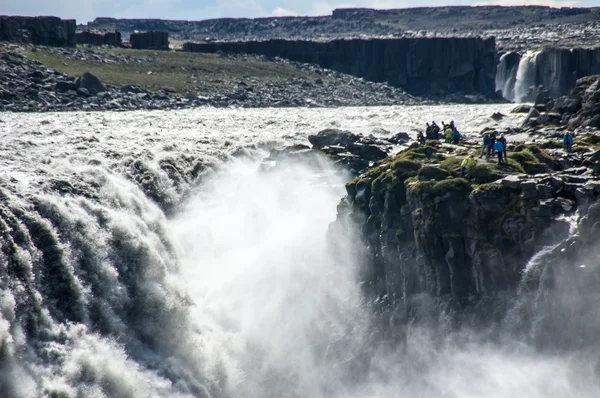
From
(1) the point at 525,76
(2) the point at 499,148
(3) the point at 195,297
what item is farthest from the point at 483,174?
(1) the point at 525,76

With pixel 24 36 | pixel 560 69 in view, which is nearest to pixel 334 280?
pixel 560 69

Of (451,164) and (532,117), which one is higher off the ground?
(532,117)

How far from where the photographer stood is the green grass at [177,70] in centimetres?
11969

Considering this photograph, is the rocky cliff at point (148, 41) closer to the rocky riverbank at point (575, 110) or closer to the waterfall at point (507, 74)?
the waterfall at point (507, 74)

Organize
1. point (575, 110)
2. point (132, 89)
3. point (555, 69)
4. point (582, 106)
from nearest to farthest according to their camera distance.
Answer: point (582, 106) < point (575, 110) < point (132, 89) < point (555, 69)

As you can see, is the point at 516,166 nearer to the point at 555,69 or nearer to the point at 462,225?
the point at 462,225

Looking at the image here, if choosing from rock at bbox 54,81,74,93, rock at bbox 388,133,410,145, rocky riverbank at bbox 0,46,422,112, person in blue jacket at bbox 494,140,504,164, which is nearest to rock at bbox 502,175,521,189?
person in blue jacket at bbox 494,140,504,164

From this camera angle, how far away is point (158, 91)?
115 meters

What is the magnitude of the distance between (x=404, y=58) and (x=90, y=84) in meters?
88.6

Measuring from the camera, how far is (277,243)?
4556 cm

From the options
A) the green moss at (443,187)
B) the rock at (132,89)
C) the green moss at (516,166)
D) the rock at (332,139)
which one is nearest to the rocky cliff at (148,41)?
the rock at (132,89)

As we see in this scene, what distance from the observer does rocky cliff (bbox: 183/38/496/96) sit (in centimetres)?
16288

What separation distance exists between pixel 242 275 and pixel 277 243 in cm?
327

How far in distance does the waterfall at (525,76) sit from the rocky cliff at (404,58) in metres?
17.4
